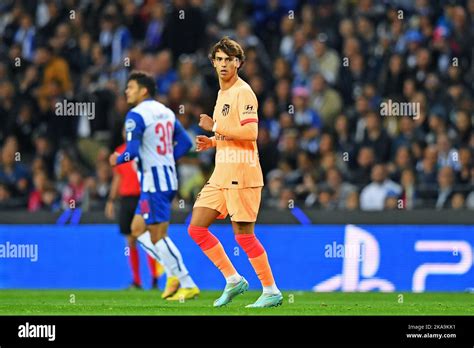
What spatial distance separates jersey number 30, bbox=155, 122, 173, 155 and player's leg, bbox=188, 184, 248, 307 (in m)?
1.89

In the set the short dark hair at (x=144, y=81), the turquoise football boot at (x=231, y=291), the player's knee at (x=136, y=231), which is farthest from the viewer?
the player's knee at (x=136, y=231)

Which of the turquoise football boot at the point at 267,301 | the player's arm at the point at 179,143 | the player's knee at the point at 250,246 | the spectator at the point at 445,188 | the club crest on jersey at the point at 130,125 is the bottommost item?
the turquoise football boot at the point at 267,301

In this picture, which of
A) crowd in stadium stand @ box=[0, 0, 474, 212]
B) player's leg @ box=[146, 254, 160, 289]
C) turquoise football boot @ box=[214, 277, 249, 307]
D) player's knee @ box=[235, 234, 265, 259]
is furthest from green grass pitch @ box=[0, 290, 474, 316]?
crowd in stadium stand @ box=[0, 0, 474, 212]

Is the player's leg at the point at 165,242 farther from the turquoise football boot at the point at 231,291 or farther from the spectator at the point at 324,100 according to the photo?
the spectator at the point at 324,100

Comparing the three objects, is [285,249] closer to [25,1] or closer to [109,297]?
[109,297]

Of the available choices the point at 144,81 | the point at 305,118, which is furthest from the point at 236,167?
the point at 305,118

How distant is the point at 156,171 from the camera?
14.3 metres

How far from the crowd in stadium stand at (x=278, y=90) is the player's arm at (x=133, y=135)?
4369mm

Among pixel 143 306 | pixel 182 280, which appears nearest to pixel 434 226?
pixel 182 280

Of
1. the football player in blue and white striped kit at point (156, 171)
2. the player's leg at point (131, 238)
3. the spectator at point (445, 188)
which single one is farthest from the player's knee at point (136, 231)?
the spectator at point (445, 188)

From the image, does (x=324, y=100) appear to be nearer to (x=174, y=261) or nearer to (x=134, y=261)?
(x=134, y=261)

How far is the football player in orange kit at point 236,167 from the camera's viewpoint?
1219cm

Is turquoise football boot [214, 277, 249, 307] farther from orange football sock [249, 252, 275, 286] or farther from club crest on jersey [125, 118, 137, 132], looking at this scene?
club crest on jersey [125, 118, 137, 132]

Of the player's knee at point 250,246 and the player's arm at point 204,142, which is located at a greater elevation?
the player's arm at point 204,142
